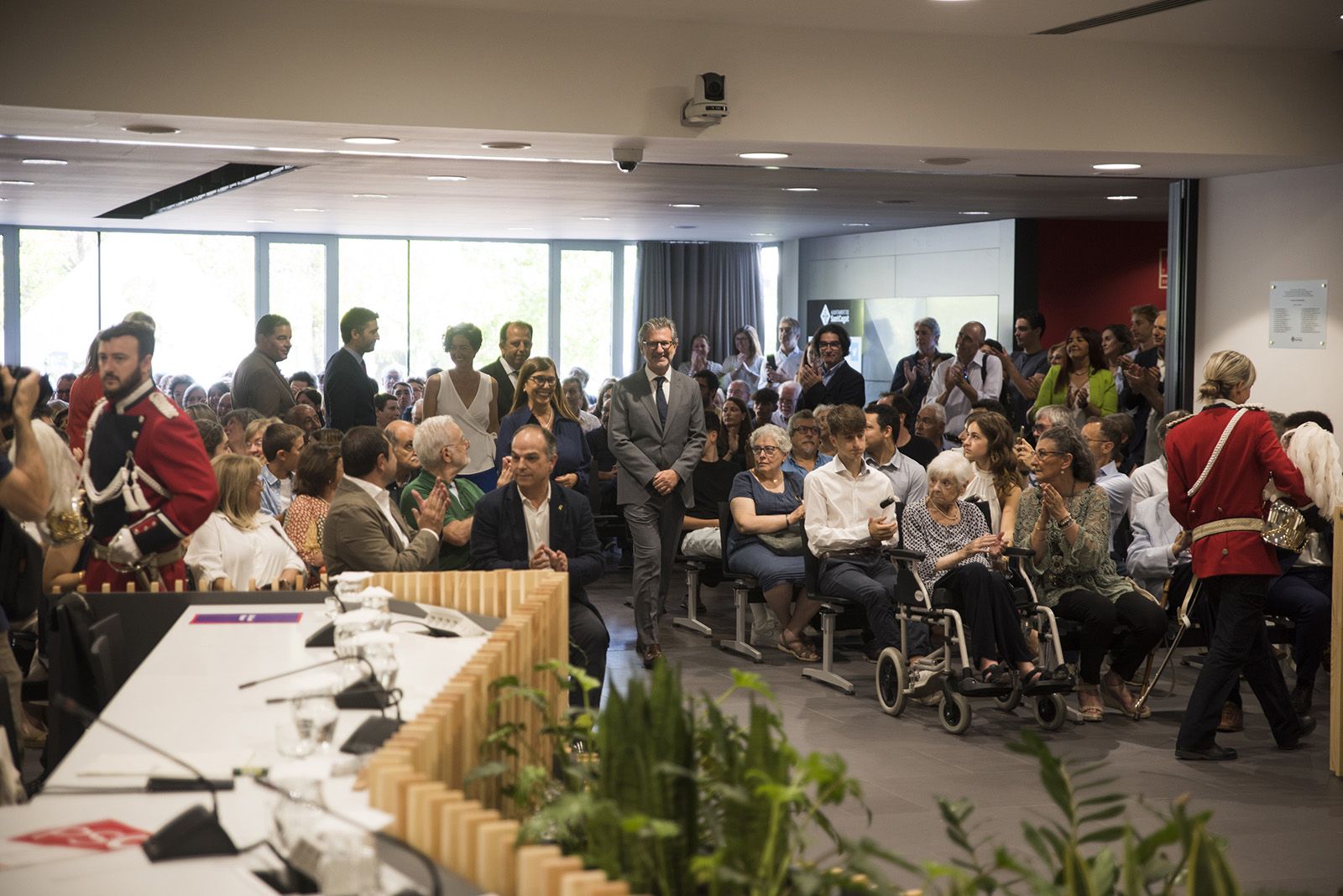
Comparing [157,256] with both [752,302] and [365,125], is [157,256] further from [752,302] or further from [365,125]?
[365,125]

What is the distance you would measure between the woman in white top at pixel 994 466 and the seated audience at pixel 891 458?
67cm

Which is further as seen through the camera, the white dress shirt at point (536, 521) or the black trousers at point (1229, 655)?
the white dress shirt at point (536, 521)

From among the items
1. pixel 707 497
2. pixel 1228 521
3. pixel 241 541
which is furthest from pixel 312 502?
pixel 1228 521

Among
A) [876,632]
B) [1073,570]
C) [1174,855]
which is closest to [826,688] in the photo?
[876,632]

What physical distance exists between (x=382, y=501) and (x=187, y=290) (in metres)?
13.6

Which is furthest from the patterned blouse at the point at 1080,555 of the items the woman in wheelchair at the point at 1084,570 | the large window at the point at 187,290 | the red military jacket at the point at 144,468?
the large window at the point at 187,290

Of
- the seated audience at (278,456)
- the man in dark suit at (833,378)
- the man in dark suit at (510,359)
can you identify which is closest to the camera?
the seated audience at (278,456)

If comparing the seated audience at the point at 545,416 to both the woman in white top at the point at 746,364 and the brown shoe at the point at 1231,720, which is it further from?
the woman in white top at the point at 746,364

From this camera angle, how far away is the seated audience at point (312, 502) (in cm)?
517

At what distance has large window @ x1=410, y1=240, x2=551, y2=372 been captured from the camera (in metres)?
18.2

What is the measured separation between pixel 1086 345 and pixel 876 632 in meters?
3.44

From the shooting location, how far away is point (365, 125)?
5121mm

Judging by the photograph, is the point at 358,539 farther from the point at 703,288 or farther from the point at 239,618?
the point at 703,288

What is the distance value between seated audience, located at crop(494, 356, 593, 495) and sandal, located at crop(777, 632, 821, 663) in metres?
1.35
